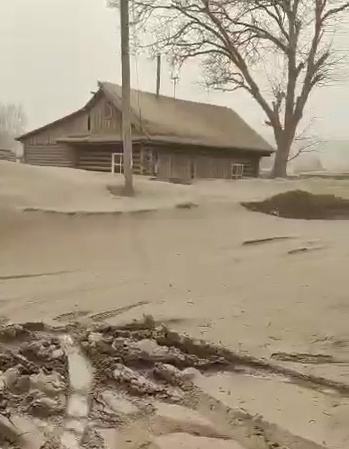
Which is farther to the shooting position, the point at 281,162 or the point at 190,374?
the point at 281,162

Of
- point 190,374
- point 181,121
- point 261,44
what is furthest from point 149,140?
point 190,374

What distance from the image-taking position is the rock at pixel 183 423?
2033 mm

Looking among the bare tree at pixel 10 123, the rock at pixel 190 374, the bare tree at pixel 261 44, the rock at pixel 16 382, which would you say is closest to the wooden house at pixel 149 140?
the bare tree at pixel 10 123

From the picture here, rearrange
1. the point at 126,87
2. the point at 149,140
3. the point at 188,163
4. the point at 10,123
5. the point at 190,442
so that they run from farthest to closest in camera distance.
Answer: the point at 188,163
the point at 149,140
the point at 10,123
the point at 126,87
the point at 190,442

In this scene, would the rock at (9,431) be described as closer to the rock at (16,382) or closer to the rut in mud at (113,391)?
the rut in mud at (113,391)

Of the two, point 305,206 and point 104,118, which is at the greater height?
point 104,118

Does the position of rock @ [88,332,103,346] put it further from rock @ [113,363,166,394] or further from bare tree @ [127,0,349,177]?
bare tree @ [127,0,349,177]

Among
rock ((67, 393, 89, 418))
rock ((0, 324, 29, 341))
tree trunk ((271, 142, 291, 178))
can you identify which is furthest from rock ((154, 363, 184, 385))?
tree trunk ((271, 142, 291, 178))

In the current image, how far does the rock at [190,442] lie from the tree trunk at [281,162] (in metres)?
5.70

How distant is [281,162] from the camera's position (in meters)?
7.52

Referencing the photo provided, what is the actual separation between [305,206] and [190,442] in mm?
4125

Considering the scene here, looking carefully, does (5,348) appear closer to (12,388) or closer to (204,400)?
(12,388)

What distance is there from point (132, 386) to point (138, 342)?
40 centimetres

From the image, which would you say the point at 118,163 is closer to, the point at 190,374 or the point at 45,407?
the point at 190,374
